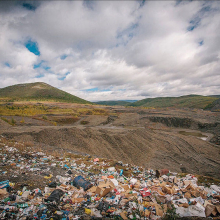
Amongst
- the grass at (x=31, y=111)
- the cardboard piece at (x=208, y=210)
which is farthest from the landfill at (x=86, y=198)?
the grass at (x=31, y=111)

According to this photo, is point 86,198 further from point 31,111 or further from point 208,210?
point 31,111

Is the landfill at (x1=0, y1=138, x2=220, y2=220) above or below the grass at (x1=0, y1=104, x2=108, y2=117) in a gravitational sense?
below

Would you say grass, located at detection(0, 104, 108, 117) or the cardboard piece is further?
grass, located at detection(0, 104, 108, 117)

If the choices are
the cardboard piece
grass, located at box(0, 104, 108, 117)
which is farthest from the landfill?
grass, located at box(0, 104, 108, 117)

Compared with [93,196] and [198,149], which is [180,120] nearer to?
[198,149]

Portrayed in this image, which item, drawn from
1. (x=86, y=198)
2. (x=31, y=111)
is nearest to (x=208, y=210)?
(x=86, y=198)

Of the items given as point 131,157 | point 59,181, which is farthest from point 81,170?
point 131,157

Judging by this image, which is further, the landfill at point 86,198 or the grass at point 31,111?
the grass at point 31,111

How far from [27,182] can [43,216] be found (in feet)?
6.83

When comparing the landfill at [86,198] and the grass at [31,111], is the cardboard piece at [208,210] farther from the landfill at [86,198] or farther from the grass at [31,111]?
the grass at [31,111]

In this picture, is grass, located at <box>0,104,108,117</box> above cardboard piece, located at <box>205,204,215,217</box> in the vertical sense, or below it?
above

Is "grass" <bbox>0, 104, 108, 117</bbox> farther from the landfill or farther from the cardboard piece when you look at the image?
the cardboard piece

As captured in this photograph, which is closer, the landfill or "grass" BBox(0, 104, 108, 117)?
the landfill

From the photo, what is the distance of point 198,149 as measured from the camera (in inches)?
698
